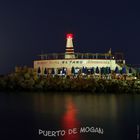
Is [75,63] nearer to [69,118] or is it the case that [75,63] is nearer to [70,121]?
[69,118]

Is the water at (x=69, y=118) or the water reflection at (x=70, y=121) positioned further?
the water at (x=69, y=118)

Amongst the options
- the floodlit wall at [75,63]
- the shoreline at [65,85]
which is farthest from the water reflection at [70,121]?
the floodlit wall at [75,63]

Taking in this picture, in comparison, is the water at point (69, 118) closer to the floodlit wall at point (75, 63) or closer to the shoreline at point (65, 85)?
the shoreline at point (65, 85)

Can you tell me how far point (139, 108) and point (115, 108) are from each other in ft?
4.43

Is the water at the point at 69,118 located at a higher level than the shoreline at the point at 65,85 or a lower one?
lower

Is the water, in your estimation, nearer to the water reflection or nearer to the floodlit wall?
Answer: the water reflection

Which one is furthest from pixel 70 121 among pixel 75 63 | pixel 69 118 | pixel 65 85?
pixel 75 63

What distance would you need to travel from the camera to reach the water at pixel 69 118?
58.4 feet

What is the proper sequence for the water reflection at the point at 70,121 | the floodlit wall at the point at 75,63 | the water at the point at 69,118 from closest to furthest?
the water reflection at the point at 70,121, the water at the point at 69,118, the floodlit wall at the point at 75,63

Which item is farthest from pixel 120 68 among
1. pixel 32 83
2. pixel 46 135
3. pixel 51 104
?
pixel 46 135

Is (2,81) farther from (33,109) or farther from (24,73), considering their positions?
(33,109)

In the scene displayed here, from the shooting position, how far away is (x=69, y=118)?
23141 mm

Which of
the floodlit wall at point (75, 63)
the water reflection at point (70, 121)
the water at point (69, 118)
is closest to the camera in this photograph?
the water reflection at point (70, 121)

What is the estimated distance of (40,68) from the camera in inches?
2012
